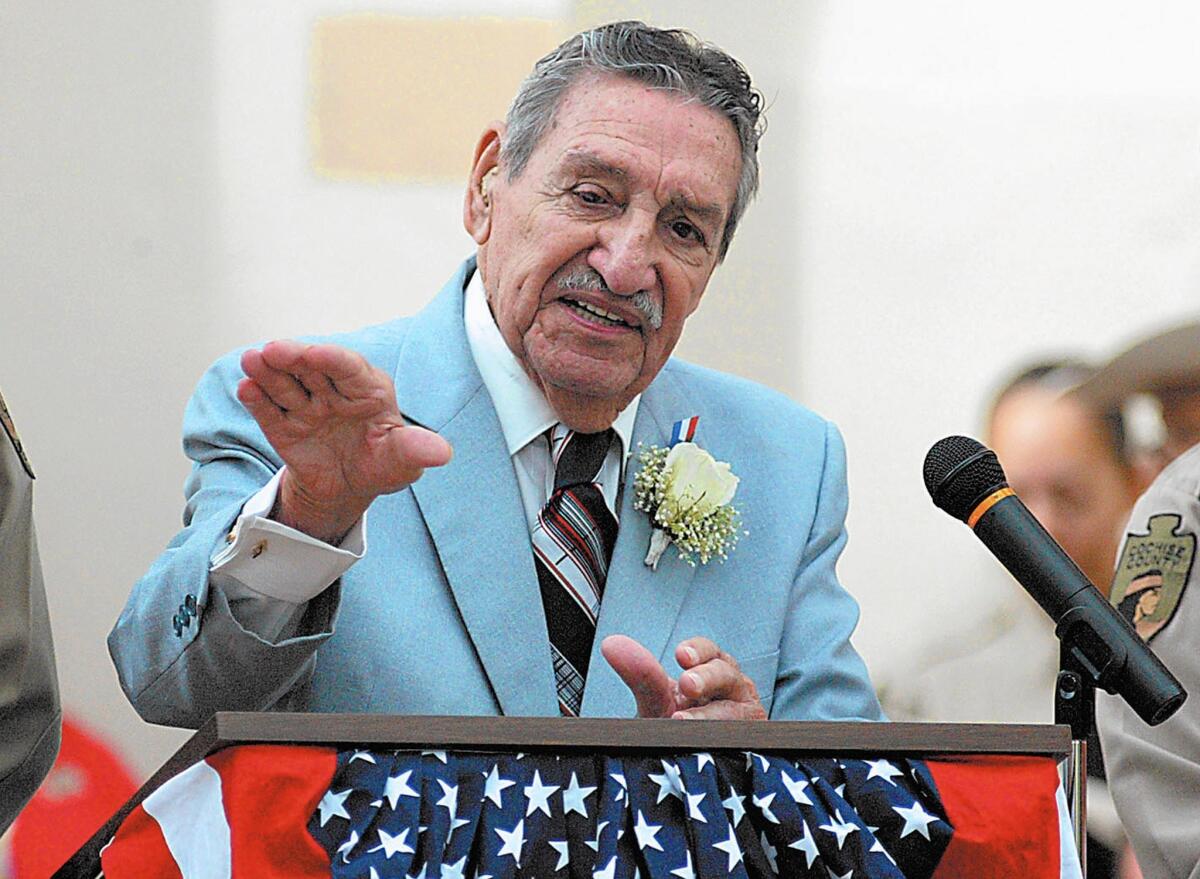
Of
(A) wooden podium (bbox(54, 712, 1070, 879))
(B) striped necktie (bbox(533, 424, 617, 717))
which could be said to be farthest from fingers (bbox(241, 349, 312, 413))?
(B) striped necktie (bbox(533, 424, 617, 717))

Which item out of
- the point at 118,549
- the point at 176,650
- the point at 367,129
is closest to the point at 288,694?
the point at 176,650

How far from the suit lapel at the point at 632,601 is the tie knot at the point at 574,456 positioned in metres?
0.06

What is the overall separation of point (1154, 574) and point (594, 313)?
1.03 metres

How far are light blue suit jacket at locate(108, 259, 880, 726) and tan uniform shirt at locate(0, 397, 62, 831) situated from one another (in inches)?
3.8

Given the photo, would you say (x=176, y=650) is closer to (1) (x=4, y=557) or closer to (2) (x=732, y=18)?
(1) (x=4, y=557)

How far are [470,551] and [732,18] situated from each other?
91.7 inches

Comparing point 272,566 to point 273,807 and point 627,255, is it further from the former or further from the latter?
point 627,255

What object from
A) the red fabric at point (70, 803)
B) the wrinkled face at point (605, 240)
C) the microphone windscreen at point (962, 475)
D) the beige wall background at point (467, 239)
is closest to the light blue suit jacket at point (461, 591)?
the wrinkled face at point (605, 240)

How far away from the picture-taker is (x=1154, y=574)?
2.85 metres

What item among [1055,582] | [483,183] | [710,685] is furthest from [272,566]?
[483,183]

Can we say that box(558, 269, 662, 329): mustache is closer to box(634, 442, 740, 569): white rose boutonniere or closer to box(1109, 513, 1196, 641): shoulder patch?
box(634, 442, 740, 569): white rose boutonniere

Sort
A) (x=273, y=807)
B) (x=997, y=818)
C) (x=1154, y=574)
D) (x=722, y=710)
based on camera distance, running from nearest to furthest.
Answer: (x=273, y=807)
(x=997, y=818)
(x=722, y=710)
(x=1154, y=574)

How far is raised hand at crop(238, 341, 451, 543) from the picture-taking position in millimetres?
1787

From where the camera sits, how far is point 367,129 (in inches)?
161
